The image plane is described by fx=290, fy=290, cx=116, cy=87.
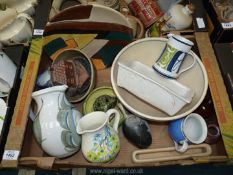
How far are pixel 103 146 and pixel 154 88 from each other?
0.22 metres

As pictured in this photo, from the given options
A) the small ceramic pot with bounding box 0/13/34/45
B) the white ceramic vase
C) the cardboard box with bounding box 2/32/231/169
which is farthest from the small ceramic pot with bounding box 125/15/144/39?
the small ceramic pot with bounding box 0/13/34/45

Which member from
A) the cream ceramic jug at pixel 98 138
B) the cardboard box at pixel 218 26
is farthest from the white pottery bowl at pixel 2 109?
the cardboard box at pixel 218 26

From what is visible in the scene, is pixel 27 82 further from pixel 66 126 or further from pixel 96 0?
pixel 96 0

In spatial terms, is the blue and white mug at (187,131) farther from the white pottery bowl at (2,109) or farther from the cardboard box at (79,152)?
the white pottery bowl at (2,109)

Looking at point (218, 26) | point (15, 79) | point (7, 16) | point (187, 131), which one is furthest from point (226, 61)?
point (7, 16)

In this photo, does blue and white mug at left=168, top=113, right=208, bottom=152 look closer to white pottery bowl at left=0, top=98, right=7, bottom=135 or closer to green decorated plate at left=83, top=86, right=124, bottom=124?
green decorated plate at left=83, top=86, right=124, bottom=124

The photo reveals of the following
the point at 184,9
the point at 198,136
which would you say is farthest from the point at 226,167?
the point at 184,9

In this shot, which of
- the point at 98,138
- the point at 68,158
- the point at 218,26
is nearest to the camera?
the point at 98,138

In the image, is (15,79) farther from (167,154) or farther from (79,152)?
(167,154)

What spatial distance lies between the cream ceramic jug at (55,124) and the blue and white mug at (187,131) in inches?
11.1

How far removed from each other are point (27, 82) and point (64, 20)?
237 mm

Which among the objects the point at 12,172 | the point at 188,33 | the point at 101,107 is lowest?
the point at 12,172

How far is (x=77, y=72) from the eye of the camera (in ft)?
3.14

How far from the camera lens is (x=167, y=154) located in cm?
84
